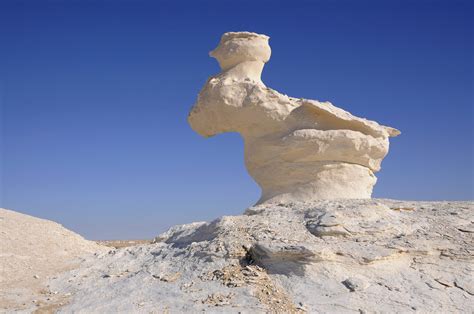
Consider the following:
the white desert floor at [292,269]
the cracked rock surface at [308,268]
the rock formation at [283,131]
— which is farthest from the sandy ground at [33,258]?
the rock formation at [283,131]

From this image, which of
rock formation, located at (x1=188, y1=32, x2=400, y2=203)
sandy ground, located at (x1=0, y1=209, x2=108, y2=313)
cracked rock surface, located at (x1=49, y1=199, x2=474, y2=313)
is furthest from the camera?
rock formation, located at (x1=188, y1=32, x2=400, y2=203)

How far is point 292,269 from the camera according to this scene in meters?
8.28

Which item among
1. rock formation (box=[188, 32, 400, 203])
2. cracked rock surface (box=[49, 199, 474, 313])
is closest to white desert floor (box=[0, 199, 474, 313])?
cracked rock surface (box=[49, 199, 474, 313])

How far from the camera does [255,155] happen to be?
13.8 meters

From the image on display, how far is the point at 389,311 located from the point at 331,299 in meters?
0.87

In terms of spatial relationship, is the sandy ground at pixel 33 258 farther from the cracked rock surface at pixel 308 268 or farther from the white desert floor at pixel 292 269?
the cracked rock surface at pixel 308 268

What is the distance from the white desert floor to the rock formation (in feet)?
6.49

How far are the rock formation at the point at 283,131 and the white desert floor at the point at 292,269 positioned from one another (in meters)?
1.98

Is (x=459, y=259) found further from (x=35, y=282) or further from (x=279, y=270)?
(x=35, y=282)

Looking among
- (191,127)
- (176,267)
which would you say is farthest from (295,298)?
(191,127)

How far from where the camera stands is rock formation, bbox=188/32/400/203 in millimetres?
12883

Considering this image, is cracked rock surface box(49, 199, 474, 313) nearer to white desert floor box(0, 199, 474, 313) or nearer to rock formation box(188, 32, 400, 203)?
white desert floor box(0, 199, 474, 313)

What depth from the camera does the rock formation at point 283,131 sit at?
507 inches

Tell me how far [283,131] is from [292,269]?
19.2 ft
